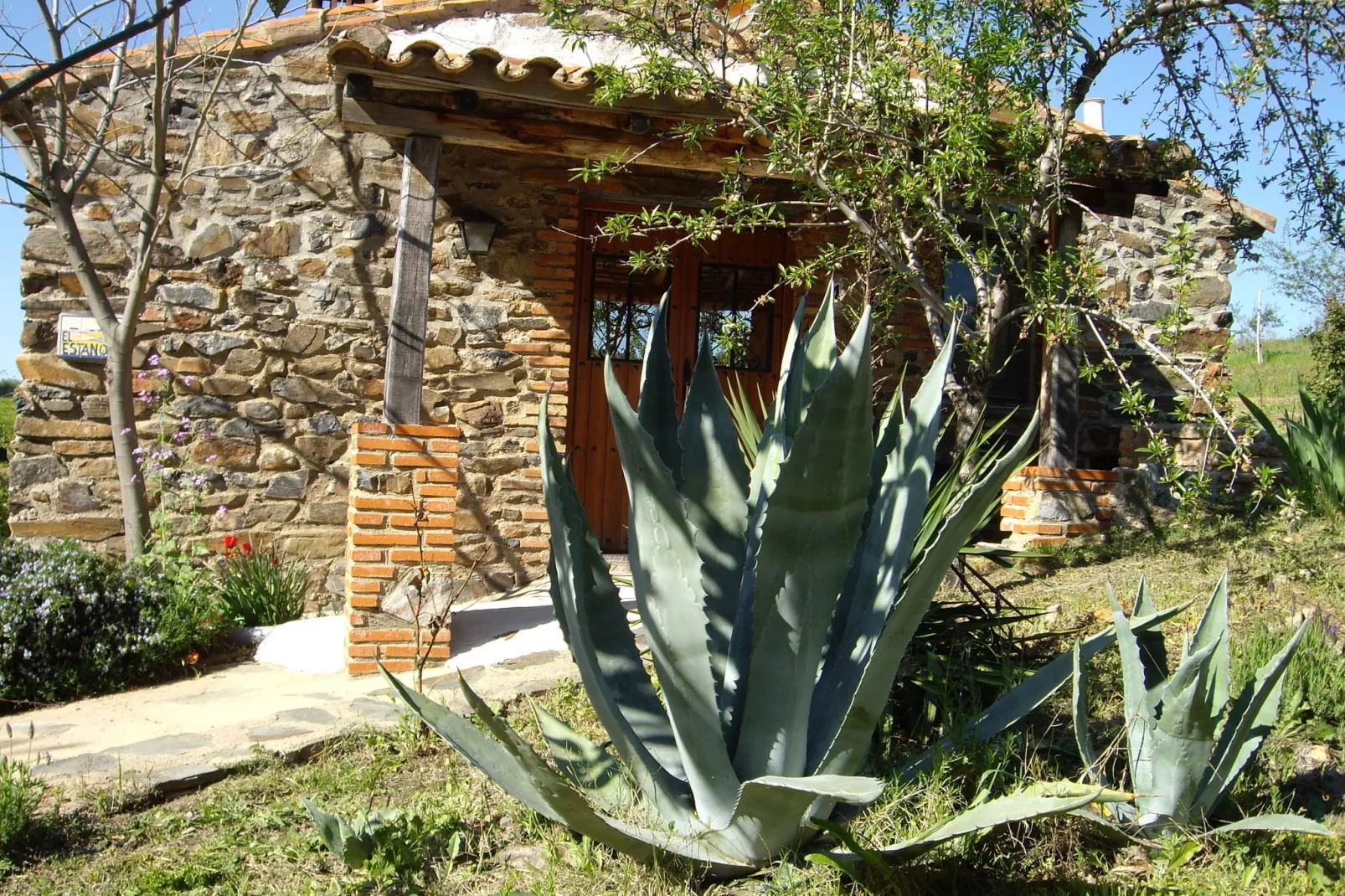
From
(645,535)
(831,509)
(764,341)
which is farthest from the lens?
(764,341)

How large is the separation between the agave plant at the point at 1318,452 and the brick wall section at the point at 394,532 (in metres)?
3.73

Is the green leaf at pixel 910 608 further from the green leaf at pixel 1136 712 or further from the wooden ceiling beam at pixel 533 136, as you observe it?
the wooden ceiling beam at pixel 533 136

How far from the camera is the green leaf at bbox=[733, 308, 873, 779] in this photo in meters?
1.62

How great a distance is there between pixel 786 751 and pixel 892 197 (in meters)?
2.89

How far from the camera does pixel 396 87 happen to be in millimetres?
4629

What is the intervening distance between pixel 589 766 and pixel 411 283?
3159 mm

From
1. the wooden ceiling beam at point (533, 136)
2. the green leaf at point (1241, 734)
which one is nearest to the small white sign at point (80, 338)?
the wooden ceiling beam at point (533, 136)

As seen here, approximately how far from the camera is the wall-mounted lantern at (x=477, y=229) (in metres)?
5.83

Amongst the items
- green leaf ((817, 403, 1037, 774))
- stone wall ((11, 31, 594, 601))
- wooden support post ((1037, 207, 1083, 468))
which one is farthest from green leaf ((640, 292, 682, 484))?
wooden support post ((1037, 207, 1083, 468))

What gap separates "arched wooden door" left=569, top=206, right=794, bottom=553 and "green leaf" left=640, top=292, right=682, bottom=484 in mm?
3990

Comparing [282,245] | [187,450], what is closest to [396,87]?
[282,245]

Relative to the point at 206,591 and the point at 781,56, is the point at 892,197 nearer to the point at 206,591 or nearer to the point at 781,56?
the point at 781,56

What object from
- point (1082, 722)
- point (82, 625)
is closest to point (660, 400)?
point (1082, 722)

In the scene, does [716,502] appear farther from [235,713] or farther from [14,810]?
[235,713]
